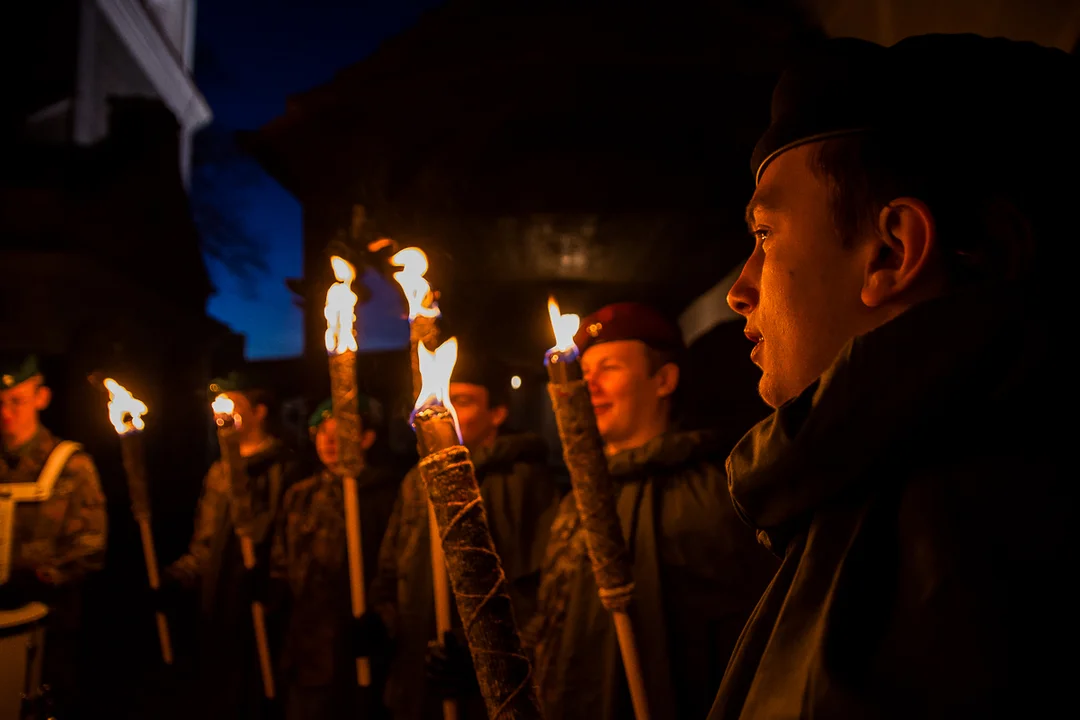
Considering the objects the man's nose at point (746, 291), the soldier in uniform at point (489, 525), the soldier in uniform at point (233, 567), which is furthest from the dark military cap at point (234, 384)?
the man's nose at point (746, 291)

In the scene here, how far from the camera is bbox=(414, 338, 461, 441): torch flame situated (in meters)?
1.75

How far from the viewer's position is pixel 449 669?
2373 millimetres

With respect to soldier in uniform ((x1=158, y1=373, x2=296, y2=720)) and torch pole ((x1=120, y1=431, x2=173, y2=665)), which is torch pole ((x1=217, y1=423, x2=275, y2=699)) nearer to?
torch pole ((x1=120, y1=431, x2=173, y2=665))

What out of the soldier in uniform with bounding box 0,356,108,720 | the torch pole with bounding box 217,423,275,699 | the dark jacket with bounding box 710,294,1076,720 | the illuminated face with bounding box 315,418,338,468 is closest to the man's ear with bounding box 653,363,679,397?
the dark jacket with bounding box 710,294,1076,720

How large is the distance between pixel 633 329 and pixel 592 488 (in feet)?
4.38

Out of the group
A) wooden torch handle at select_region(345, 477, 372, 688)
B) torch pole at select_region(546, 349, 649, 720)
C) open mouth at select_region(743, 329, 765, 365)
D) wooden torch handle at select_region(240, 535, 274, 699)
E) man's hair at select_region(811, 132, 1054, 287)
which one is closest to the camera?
man's hair at select_region(811, 132, 1054, 287)

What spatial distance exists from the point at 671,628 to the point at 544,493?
1.72m

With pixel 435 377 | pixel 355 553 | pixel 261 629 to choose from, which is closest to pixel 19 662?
pixel 261 629

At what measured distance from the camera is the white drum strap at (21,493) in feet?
16.5

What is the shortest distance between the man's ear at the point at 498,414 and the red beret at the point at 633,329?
1552 mm

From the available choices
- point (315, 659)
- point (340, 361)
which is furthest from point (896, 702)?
point (315, 659)

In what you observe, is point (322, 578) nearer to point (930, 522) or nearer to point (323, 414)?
point (323, 414)

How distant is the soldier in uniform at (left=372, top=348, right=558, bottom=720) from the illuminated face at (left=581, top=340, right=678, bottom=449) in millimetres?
1094

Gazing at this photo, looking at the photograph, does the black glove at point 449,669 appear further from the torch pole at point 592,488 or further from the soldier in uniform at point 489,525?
the soldier in uniform at point 489,525
